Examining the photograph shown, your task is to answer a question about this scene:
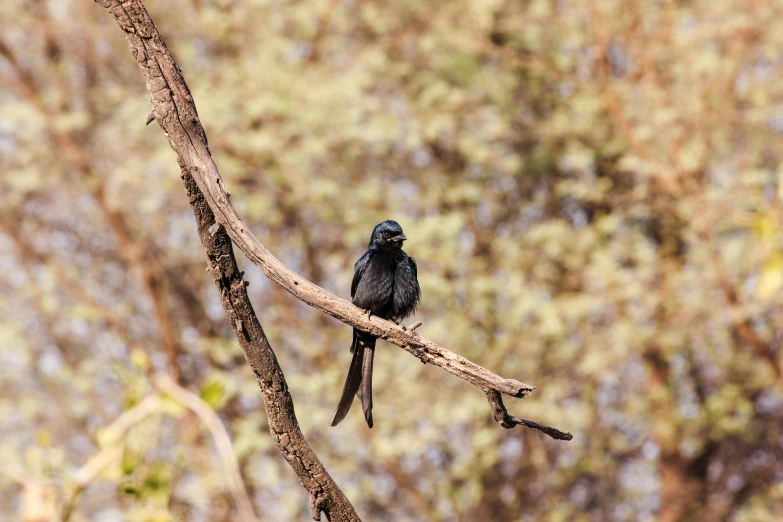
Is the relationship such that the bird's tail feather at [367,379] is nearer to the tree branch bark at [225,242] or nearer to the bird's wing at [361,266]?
the tree branch bark at [225,242]

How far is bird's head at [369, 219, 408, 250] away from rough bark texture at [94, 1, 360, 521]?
157 cm

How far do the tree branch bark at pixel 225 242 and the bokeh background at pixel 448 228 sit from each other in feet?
20.1

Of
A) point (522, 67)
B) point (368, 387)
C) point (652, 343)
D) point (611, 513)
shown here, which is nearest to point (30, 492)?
point (368, 387)

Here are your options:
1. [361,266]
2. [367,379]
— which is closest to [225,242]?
[367,379]

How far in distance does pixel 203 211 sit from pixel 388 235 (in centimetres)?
160

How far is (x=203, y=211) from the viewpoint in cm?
202

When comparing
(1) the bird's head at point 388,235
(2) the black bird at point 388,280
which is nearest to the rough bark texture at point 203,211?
(2) the black bird at point 388,280

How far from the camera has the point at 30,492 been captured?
2.07 metres

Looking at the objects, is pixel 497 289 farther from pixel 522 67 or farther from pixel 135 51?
pixel 135 51

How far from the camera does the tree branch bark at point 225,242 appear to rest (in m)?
1.97

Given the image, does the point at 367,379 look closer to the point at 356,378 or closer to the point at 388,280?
the point at 356,378

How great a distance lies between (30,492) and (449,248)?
7063 millimetres

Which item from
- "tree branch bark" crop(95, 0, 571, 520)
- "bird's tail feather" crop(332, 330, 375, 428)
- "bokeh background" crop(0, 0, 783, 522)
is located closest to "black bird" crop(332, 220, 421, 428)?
"bird's tail feather" crop(332, 330, 375, 428)

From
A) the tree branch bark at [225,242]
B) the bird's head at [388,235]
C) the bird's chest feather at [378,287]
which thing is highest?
the bird's head at [388,235]
